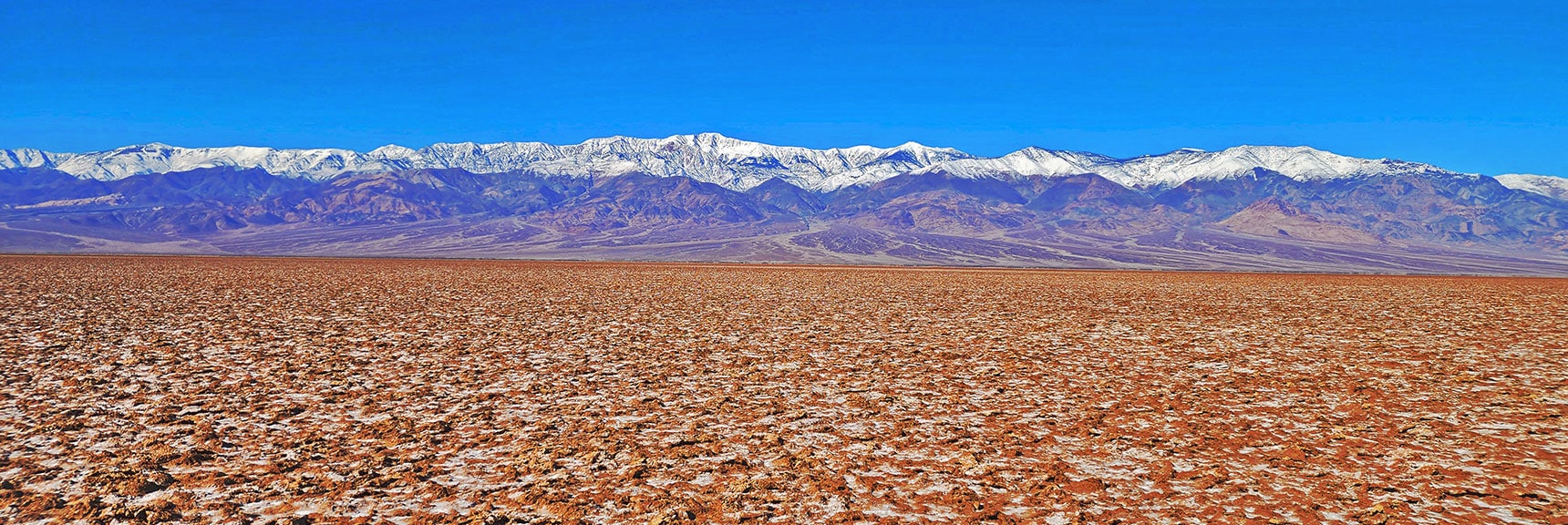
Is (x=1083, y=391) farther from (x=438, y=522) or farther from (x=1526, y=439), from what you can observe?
(x=438, y=522)

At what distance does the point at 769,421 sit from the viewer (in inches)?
354

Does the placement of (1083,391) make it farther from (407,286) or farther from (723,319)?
(407,286)

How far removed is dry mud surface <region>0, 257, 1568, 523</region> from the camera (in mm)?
6445

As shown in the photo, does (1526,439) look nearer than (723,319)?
Yes

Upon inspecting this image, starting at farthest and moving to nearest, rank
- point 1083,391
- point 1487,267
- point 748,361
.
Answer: point 1487,267, point 748,361, point 1083,391

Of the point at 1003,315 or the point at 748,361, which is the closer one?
the point at 748,361

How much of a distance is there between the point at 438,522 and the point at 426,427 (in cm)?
275

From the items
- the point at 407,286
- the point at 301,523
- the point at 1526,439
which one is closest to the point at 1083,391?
the point at 1526,439

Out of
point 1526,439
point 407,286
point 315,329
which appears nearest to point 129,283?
point 407,286

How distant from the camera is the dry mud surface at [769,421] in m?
6.45

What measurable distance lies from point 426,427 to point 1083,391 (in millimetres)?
7387

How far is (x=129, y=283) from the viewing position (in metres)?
29.7

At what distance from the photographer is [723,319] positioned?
64.5ft

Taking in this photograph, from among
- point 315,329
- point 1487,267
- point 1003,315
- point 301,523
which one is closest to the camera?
point 301,523
